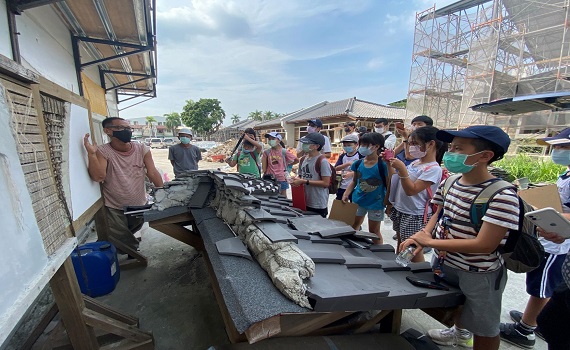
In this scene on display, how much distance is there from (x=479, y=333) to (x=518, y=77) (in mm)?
15192

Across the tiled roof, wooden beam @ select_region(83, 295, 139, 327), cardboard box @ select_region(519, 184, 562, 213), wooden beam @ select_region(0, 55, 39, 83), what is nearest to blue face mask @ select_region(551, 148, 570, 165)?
cardboard box @ select_region(519, 184, 562, 213)

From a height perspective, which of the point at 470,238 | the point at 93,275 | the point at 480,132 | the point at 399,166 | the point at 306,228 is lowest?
the point at 93,275

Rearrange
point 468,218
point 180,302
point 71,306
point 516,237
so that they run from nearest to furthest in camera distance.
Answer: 1. point 516,237
2. point 468,218
3. point 71,306
4. point 180,302

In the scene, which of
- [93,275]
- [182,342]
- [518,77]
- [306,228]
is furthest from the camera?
[518,77]

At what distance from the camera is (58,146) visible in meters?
2.17

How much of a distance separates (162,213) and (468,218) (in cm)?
293

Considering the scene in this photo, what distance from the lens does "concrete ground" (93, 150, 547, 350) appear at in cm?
240

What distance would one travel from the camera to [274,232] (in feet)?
5.73

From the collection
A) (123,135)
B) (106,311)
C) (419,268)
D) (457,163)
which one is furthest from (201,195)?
(457,163)

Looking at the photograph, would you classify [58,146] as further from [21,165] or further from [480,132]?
[480,132]

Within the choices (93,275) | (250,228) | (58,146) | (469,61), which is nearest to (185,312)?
(93,275)

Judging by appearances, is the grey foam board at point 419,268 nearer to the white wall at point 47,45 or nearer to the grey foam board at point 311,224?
the grey foam board at point 311,224

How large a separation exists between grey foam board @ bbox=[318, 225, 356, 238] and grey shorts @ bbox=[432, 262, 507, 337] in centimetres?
89

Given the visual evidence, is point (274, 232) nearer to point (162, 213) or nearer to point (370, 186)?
point (162, 213)
